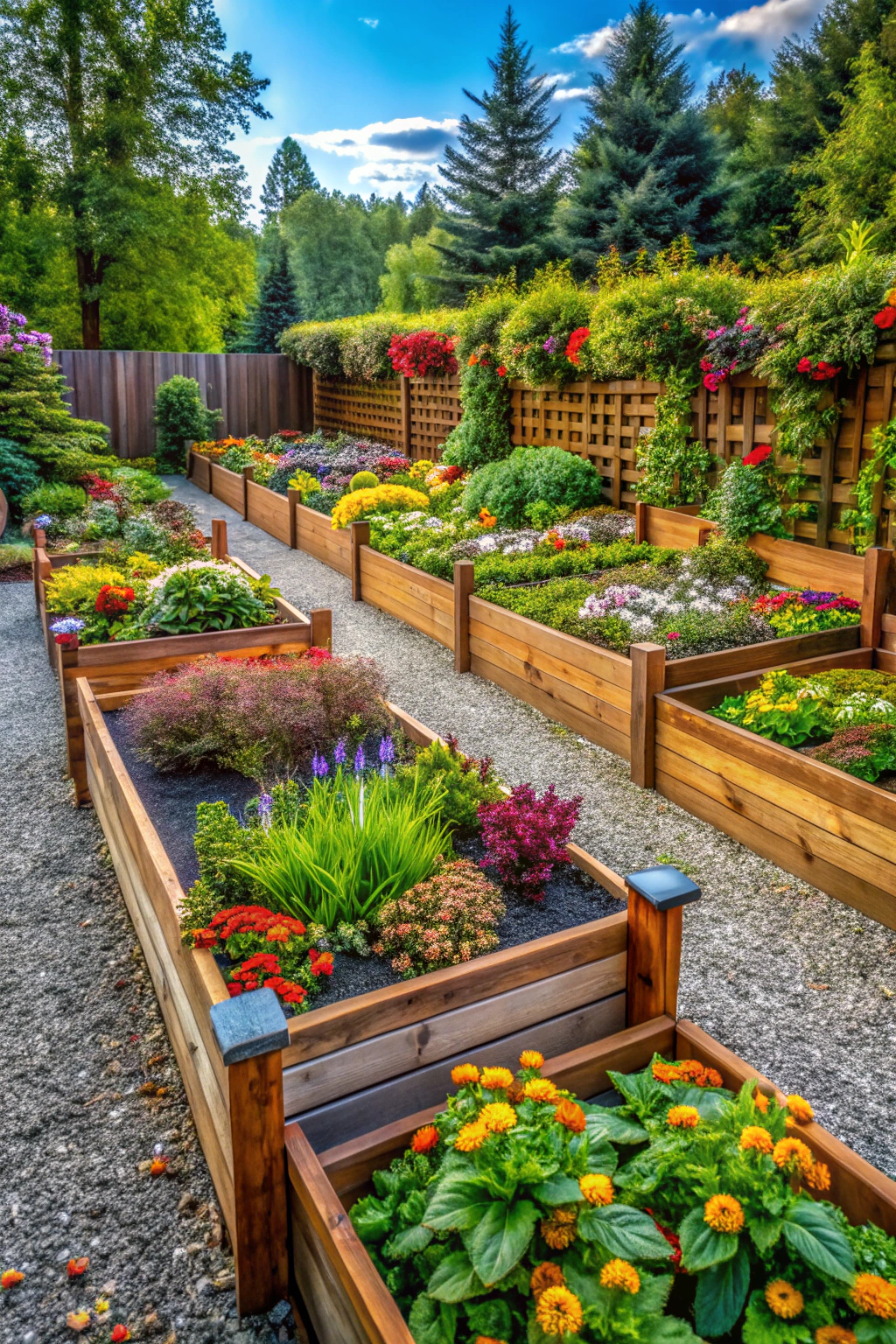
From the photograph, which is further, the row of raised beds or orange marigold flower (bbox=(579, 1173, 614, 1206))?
the row of raised beds

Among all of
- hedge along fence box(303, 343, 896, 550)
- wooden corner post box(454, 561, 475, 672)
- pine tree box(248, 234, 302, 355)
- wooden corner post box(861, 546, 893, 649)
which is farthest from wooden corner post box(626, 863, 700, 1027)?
pine tree box(248, 234, 302, 355)

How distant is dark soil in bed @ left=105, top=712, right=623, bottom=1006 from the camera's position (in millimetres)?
2463

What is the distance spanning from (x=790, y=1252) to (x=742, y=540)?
540 centimetres

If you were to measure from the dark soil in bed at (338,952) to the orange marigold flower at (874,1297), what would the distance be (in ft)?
4.24

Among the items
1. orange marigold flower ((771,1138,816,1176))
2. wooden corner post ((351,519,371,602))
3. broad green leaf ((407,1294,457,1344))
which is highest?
wooden corner post ((351,519,371,602))

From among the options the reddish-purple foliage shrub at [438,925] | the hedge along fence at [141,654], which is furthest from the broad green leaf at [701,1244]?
the hedge along fence at [141,654]

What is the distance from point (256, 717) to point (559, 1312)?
8.93ft

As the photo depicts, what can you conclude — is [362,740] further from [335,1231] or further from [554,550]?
[554,550]

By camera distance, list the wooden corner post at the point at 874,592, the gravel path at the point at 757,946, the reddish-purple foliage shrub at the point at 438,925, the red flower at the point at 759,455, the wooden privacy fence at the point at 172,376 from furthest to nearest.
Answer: the wooden privacy fence at the point at 172,376 → the red flower at the point at 759,455 → the wooden corner post at the point at 874,592 → the gravel path at the point at 757,946 → the reddish-purple foliage shrub at the point at 438,925

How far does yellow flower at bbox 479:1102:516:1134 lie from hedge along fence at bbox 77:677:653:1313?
44cm

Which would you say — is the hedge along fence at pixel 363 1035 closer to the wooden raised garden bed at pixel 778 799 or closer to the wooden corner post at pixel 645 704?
the wooden raised garden bed at pixel 778 799

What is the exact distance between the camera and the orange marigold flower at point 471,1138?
156cm

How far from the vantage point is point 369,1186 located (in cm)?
183

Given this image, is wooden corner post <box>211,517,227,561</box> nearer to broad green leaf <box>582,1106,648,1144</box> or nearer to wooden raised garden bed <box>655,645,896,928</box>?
wooden raised garden bed <box>655,645,896,928</box>
